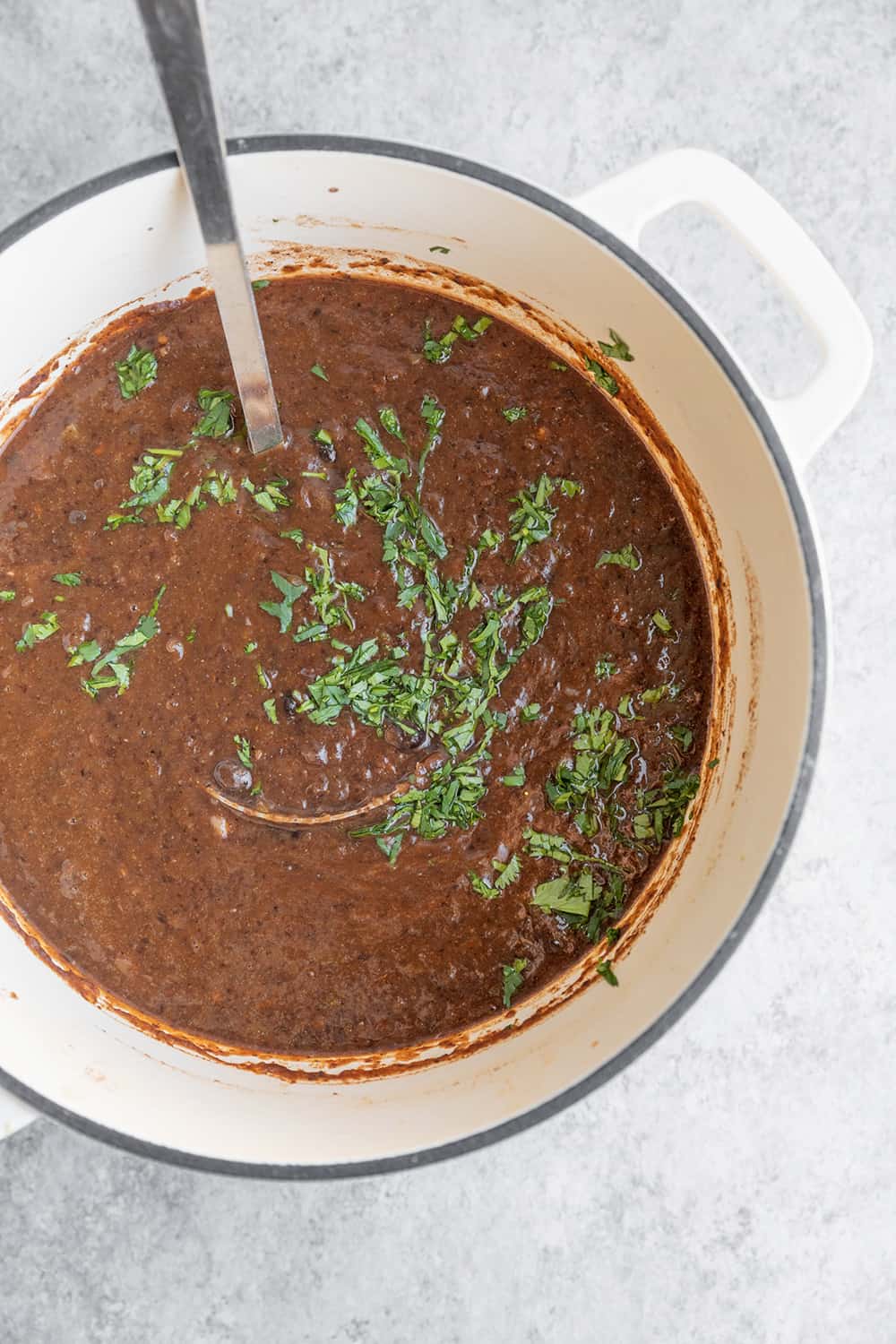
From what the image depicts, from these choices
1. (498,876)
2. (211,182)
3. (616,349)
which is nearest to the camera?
(211,182)

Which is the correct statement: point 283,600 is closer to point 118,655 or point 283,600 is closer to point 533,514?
point 118,655

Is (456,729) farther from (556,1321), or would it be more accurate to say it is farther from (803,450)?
(556,1321)

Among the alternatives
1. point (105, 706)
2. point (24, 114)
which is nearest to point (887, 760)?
point (105, 706)

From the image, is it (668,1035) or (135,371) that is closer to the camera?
(135,371)

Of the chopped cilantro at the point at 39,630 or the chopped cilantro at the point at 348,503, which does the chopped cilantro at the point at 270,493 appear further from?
the chopped cilantro at the point at 39,630

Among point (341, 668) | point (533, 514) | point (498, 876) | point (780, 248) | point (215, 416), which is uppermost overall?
point (215, 416)

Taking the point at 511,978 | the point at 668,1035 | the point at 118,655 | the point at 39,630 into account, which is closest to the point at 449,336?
the point at 118,655

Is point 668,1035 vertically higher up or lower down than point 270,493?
lower down
